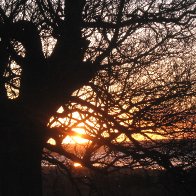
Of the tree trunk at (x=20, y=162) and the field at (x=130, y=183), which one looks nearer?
the field at (x=130, y=183)

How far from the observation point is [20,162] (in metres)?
5.77

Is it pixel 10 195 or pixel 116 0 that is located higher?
pixel 116 0

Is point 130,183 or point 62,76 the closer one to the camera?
Result: point 62,76

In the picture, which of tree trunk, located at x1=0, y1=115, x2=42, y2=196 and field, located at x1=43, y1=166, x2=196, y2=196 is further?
tree trunk, located at x1=0, y1=115, x2=42, y2=196

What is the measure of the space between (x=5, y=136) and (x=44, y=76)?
3.73 feet

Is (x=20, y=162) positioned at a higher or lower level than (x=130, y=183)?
lower

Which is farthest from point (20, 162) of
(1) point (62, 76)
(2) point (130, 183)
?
(2) point (130, 183)

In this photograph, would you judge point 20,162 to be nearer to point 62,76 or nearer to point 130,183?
point 62,76

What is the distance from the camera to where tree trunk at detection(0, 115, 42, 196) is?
554 cm

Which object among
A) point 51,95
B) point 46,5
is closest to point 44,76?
point 51,95

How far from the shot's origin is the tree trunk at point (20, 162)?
5.54 m

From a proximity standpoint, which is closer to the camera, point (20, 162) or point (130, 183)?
point (20, 162)

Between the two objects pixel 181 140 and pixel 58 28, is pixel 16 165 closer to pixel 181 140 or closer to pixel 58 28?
pixel 58 28

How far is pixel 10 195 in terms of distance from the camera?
571 cm
